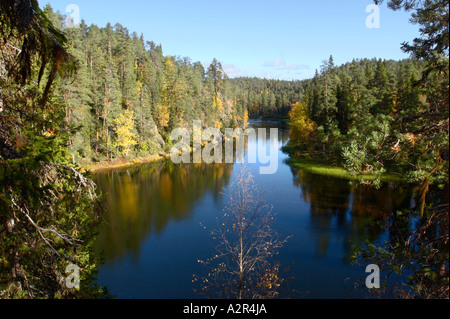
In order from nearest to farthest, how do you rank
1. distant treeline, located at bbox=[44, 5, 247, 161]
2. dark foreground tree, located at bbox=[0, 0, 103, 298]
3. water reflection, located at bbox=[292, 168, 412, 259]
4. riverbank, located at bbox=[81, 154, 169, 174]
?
dark foreground tree, located at bbox=[0, 0, 103, 298] → water reflection, located at bbox=[292, 168, 412, 259] → distant treeline, located at bbox=[44, 5, 247, 161] → riverbank, located at bbox=[81, 154, 169, 174]

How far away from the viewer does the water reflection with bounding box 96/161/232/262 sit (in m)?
20.7

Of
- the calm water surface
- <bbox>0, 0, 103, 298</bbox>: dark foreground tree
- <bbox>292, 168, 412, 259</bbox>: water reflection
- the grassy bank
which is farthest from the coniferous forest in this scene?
the calm water surface

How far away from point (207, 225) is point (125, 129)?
28072mm

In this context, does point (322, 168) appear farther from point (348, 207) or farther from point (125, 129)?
point (125, 129)

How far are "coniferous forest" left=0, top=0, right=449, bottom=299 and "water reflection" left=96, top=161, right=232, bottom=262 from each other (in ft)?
18.5

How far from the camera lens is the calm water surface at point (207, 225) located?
1566 cm

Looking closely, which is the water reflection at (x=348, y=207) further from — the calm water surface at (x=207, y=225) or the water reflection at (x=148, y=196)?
the water reflection at (x=148, y=196)

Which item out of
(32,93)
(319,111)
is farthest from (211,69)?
(32,93)

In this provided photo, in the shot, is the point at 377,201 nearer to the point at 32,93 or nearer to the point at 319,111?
the point at 319,111

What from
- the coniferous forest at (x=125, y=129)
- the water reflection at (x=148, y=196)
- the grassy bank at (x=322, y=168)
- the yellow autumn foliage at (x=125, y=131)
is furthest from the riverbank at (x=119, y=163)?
the grassy bank at (x=322, y=168)

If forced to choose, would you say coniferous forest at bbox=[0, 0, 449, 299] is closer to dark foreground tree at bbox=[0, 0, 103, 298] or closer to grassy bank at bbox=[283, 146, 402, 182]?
dark foreground tree at bbox=[0, 0, 103, 298]

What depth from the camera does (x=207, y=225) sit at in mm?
22781

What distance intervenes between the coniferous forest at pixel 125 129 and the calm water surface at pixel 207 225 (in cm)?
231

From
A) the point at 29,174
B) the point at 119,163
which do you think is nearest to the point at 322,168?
the point at 119,163
